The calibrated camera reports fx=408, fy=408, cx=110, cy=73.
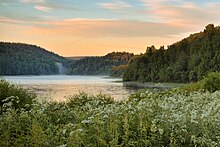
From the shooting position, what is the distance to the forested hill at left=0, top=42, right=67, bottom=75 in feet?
471

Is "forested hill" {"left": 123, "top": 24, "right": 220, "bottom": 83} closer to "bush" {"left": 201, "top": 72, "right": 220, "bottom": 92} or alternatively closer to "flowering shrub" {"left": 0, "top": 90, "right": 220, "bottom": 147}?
"bush" {"left": 201, "top": 72, "right": 220, "bottom": 92}

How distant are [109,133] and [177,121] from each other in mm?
1141

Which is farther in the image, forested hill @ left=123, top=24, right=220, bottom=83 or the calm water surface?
forested hill @ left=123, top=24, right=220, bottom=83

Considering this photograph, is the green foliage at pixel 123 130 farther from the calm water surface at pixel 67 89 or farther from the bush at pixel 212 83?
the bush at pixel 212 83

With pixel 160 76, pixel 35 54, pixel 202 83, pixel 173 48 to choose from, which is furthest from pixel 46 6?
pixel 35 54

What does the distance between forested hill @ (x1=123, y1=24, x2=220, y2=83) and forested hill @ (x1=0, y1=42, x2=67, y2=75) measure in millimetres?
47504

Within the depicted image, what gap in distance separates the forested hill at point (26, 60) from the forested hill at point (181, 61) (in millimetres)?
47504

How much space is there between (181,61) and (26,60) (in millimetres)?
81161

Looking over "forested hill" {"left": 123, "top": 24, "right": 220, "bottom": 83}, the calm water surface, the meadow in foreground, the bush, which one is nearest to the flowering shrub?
the meadow in foreground

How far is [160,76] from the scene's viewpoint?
95.9 metres

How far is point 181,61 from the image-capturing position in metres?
97.6

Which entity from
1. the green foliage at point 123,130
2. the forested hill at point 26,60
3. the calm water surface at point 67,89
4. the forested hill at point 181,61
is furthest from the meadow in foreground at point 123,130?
the forested hill at point 26,60

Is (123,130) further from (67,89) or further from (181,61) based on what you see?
(181,61)

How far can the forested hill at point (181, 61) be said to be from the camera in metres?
79.4
